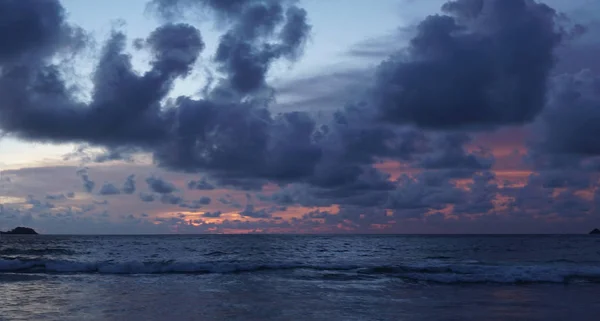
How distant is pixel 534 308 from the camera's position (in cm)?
2023

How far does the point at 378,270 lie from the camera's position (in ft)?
120

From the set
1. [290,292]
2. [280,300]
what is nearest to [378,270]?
[290,292]

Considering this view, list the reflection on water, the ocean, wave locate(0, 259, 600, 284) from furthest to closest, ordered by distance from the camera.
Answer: wave locate(0, 259, 600, 284)
the ocean
the reflection on water

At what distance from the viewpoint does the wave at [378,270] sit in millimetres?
31484

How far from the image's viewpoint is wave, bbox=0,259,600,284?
31.5m

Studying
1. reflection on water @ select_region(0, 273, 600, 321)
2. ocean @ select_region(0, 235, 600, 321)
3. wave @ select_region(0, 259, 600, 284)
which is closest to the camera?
reflection on water @ select_region(0, 273, 600, 321)

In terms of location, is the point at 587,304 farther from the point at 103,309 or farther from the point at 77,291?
the point at 77,291

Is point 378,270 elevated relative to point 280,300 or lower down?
lower down

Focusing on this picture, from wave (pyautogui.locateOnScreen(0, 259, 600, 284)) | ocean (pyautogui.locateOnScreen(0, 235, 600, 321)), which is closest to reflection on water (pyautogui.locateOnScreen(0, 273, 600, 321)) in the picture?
ocean (pyautogui.locateOnScreen(0, 235, 600, 321))

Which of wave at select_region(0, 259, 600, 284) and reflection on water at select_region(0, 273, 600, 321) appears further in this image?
wave at select_region(0, 259, 600, 284)

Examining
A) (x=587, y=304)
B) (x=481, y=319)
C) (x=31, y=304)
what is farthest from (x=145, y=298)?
(x=587, y=304)

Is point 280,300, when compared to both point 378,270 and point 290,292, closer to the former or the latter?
point 290,292

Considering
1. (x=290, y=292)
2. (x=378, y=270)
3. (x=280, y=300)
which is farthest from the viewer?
(x=378, y=270)

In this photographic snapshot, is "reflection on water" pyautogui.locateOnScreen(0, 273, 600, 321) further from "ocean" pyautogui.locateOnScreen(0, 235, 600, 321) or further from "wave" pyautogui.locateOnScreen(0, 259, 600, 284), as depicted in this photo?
"wave" pyautogui.locateOnScreen(0, 259, 600, 284)
